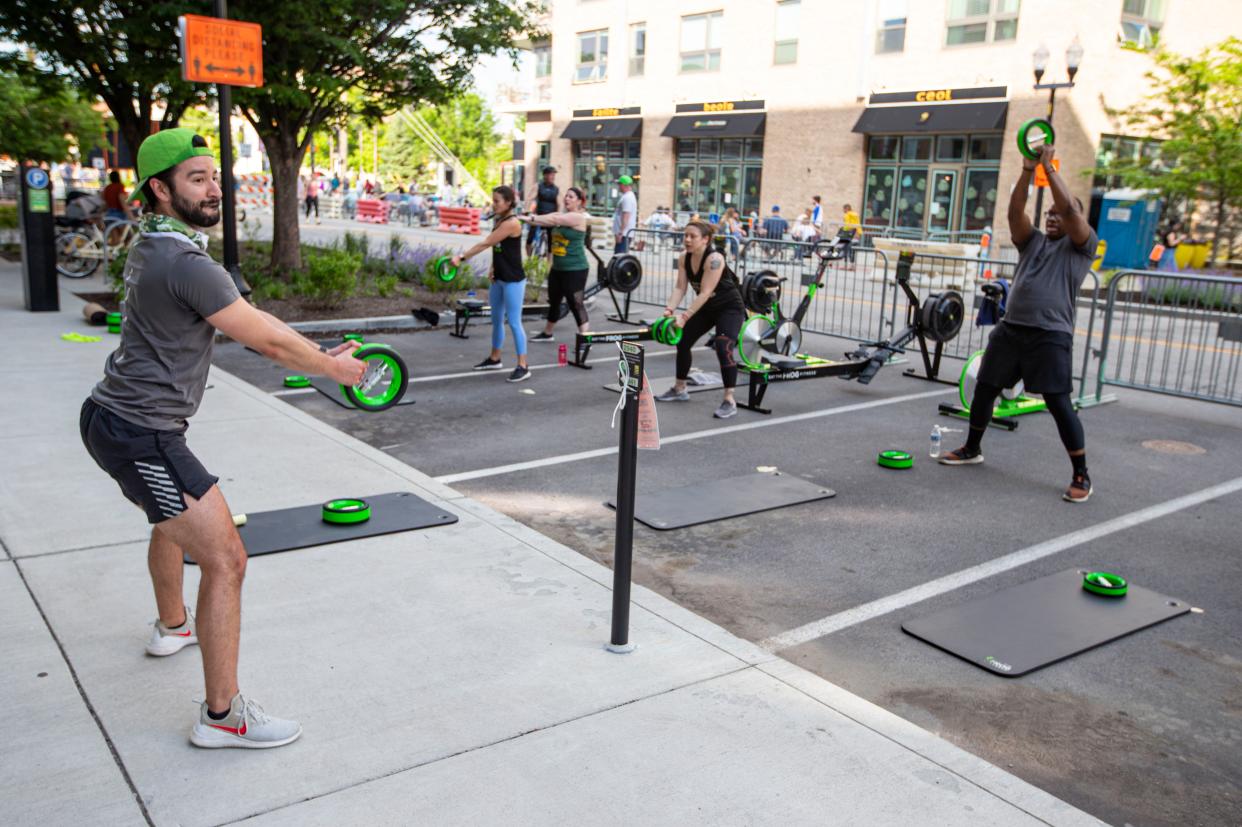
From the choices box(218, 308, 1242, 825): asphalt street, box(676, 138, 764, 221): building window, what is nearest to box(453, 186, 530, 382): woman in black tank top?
box(218, 308, 1242, 825): asphalt street

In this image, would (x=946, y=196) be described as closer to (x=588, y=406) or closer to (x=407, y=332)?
(x=407, y=332)

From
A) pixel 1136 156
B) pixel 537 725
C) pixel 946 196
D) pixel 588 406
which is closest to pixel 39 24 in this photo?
pixel 588 406

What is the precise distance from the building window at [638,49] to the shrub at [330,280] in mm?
30450

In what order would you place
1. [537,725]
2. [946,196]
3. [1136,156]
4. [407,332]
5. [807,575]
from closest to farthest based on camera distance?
[537,725]
[807,575]
[407,332]
[1136,156]
[946,196]

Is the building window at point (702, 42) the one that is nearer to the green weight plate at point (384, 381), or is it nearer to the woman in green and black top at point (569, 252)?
the woman in green and black top at point (569, 252)

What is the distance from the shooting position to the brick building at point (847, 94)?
29531 mm

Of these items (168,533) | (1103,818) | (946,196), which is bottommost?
(1103,818)

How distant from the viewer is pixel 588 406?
945cm

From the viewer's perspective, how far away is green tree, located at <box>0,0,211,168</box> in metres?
14.1

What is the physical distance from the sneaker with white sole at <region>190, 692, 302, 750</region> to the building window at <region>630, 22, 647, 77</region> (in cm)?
4100

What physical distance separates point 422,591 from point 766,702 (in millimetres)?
1798

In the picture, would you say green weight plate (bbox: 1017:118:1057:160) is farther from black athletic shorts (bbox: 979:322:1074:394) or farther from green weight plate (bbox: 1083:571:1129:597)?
green weight plate (bbox: 1083:571:1129:597)

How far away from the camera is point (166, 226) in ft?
10.8

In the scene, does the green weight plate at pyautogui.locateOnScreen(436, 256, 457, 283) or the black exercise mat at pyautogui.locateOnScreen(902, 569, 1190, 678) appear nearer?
the black exercise mat at pyautogui.locateOnScreen(902, 569, 1190, 678)
